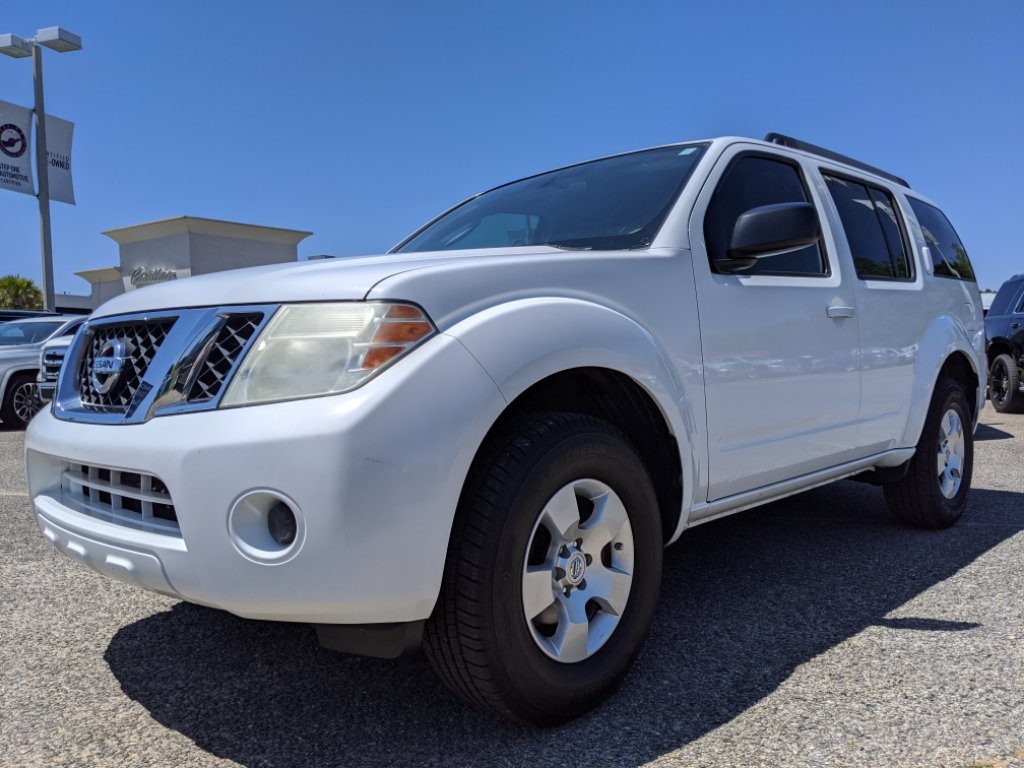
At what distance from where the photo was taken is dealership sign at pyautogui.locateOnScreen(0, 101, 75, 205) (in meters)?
17.0

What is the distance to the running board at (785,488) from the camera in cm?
277

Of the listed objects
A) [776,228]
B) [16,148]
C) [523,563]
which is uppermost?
[16,148]

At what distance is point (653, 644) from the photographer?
2795mm

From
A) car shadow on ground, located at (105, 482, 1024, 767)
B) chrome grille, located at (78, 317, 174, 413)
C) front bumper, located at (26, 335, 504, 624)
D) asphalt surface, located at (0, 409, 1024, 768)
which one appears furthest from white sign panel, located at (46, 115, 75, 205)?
front bumper, located at (26, 335, 504, 624)

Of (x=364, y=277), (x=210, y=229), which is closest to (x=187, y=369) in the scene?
(x=364, y=277)

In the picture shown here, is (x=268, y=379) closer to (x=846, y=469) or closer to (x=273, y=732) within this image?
(x=273, y=732)

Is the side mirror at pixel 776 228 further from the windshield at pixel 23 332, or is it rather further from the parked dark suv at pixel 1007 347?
the windshield at pixel 23 332

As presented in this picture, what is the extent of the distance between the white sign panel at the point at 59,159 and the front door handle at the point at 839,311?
18.5 meters

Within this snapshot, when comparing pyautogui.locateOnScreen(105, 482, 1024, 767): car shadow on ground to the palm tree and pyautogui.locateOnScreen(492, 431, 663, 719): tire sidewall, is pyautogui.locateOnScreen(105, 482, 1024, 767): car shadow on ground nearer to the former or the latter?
pyautogui.locateOnScreen(492, 431, 663, 719): tire sidewall

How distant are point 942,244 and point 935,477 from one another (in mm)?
1391

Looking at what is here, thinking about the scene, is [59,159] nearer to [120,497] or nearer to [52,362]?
[52,362]

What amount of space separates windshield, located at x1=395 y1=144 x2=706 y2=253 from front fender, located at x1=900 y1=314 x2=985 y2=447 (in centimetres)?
168

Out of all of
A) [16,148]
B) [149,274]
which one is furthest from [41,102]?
[149,274]

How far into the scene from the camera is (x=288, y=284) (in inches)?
80.8
